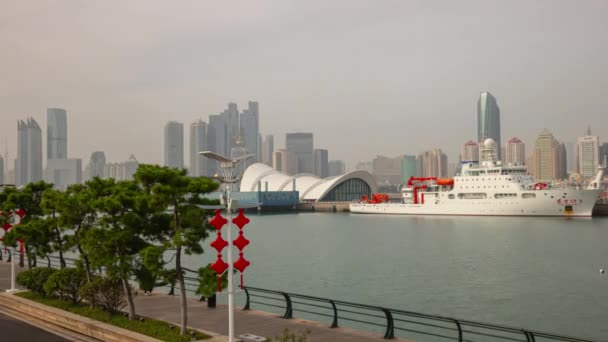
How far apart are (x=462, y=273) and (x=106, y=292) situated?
23649mm

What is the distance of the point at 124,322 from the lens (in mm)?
13711

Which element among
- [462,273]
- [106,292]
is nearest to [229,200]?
[106,292]

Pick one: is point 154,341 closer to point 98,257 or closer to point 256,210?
point 98,257

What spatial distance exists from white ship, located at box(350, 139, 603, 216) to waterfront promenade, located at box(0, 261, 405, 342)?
3067 inches

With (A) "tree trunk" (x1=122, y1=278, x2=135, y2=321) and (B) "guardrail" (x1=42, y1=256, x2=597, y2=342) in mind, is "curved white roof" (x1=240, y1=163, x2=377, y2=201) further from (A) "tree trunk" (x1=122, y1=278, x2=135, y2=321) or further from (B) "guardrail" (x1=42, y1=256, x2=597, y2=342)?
(A) "tree trunk" (x1=122, y1=278, x2=135, y2=321)

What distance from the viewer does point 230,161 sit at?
11297 mm

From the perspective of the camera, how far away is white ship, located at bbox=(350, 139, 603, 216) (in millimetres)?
83062

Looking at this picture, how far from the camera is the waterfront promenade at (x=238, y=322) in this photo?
12482mm

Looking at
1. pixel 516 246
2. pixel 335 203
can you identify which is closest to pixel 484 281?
pixel 516 246

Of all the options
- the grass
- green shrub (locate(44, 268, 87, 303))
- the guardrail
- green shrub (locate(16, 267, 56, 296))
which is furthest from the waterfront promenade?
green shrub (locate(16, 267, 56, 296))

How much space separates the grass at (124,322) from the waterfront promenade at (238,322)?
2.28ft

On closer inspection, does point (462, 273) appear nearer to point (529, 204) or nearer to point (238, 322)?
point (238, 322)

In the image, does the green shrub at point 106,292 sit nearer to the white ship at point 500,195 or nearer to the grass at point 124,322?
the grass at point 124,322

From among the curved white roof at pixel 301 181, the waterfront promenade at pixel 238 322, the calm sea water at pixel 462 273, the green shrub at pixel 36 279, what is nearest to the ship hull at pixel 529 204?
the calm sea water at pixel 462 273
